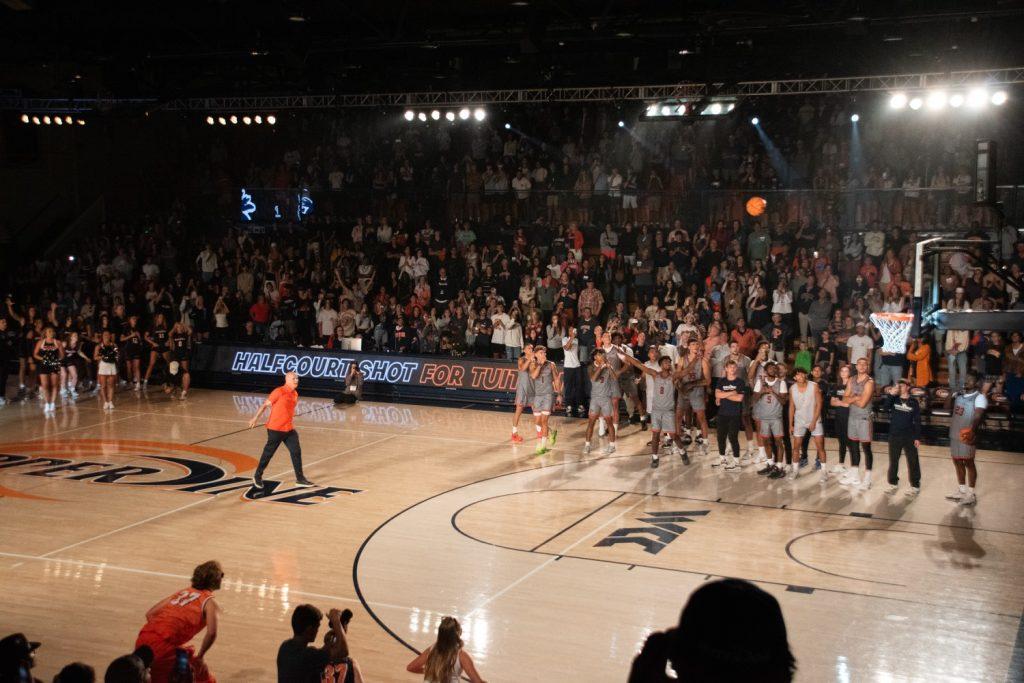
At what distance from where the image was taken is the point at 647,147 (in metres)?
26.9

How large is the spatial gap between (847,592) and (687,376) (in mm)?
6889

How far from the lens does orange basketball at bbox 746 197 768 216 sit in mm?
23469

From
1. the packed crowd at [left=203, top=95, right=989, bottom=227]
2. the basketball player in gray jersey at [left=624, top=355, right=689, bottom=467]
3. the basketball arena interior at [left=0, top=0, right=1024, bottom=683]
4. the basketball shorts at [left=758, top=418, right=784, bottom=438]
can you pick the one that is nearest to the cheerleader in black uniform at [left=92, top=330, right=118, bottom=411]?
the basketball arena interior at [left=0, top=0, right=1024, bottom=683]

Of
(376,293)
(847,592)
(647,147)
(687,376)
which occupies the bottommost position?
(847,592)

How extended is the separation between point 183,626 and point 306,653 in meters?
1.20

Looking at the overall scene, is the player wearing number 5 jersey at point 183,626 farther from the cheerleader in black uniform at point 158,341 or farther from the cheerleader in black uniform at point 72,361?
the cheerleader in black uniform at point 158,341

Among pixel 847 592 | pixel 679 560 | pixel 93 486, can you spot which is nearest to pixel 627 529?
pixel 679 560

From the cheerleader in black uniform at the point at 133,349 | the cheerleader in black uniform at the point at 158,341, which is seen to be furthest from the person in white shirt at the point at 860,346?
the cheerleader in black uniform at the point at 133,349

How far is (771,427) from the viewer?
16016mm

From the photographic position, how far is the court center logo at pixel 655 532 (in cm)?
1255

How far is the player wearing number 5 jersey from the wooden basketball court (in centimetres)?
137

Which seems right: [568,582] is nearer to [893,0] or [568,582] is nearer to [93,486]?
[93,486]

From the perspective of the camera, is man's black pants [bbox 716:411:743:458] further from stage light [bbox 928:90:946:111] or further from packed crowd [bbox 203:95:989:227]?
packed crowd [bbox 203:95:989:227]

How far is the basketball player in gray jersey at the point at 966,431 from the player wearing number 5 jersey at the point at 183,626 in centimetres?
1016
